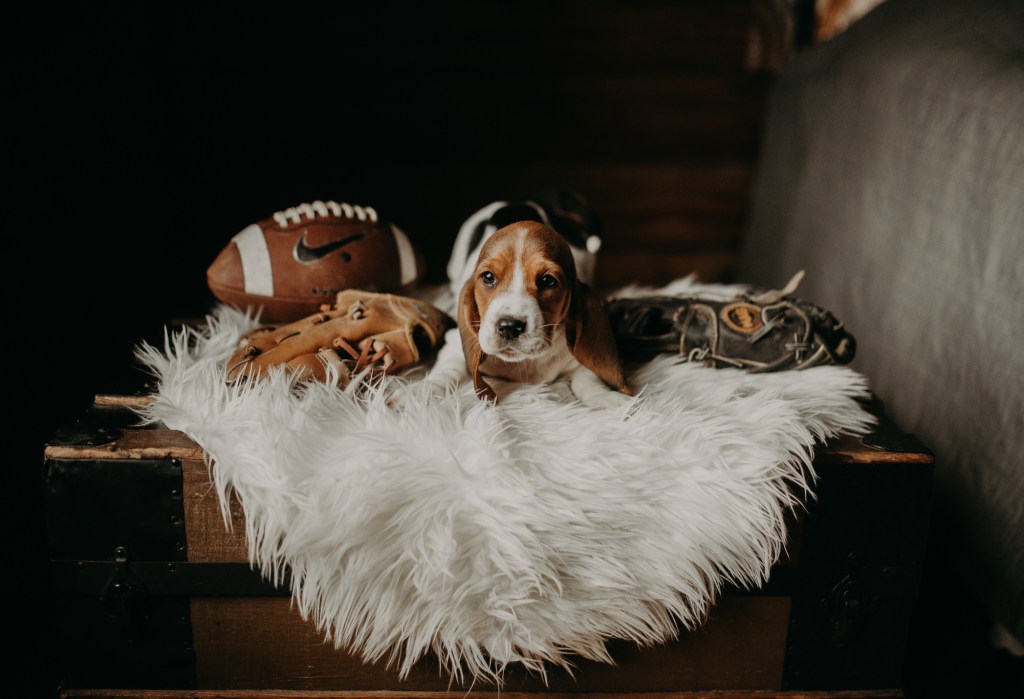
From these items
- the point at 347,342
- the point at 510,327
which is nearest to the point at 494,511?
the point at 510,327

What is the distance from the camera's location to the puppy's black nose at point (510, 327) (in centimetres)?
97

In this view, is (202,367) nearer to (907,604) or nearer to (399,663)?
(399,663)

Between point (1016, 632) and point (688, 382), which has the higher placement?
point (688, 382)

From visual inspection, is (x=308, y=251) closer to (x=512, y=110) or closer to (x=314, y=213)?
(x=314, y=213)

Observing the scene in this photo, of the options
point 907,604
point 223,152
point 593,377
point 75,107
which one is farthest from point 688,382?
point 223,152

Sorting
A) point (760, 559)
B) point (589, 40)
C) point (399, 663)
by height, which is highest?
point (589, 40)

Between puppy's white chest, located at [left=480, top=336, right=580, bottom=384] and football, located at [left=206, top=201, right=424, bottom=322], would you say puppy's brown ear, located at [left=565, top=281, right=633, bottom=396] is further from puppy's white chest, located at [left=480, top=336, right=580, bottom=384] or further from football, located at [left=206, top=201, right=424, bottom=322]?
football, located at [left=206, top=201, right=424, bottom=322]

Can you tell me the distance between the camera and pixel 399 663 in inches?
40.1

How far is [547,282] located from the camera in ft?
3.30

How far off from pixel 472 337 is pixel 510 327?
0.10 m

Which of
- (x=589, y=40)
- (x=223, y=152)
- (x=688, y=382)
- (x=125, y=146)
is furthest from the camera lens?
(x=589, y=40)

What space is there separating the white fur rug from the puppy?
0.08 metres

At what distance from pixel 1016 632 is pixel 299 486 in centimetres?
105

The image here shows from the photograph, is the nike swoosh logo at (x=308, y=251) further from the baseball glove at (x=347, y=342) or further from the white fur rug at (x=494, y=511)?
the white fur rug at (x=494, y=511)
